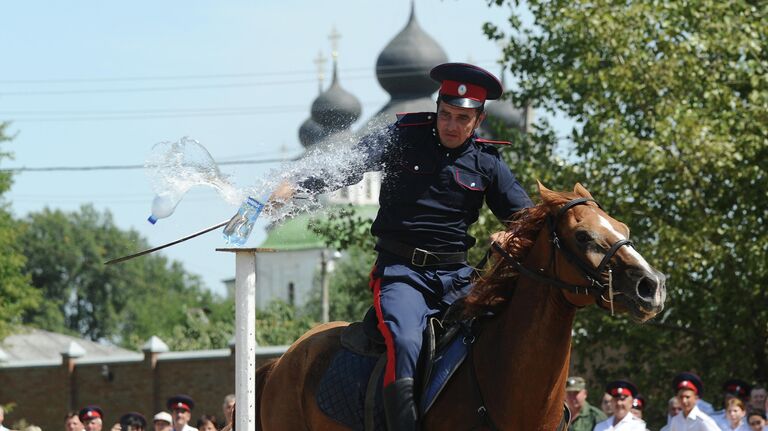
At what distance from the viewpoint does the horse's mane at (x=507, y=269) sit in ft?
24.0

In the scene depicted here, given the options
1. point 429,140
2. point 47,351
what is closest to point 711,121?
point 429,140

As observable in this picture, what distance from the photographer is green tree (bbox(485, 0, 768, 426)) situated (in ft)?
56.1

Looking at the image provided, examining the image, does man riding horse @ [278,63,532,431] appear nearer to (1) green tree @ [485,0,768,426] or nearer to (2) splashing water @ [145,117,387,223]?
(2) splashing water @ [145,117,387,223]

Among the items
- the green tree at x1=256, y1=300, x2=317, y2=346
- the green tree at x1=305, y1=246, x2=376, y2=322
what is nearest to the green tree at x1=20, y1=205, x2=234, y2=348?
the green tree at x1=305, y1=246, x2=376, y2=322

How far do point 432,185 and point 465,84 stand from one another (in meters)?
0.60

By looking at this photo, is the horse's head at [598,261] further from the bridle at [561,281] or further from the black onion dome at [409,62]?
the black onion dome at [409,62]

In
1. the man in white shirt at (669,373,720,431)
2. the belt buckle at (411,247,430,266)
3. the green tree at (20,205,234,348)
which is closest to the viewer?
the belt buckle at (411,247,430,266)

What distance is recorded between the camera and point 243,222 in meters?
6.98

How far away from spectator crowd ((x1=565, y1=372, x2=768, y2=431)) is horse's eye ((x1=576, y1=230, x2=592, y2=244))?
7.07 metres

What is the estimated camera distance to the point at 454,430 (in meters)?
7.22

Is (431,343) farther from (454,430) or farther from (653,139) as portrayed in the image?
(653,139)

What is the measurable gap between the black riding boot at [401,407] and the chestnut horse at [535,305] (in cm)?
15

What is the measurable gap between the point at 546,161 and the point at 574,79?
137cm

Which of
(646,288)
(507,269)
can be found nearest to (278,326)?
(507,269)
